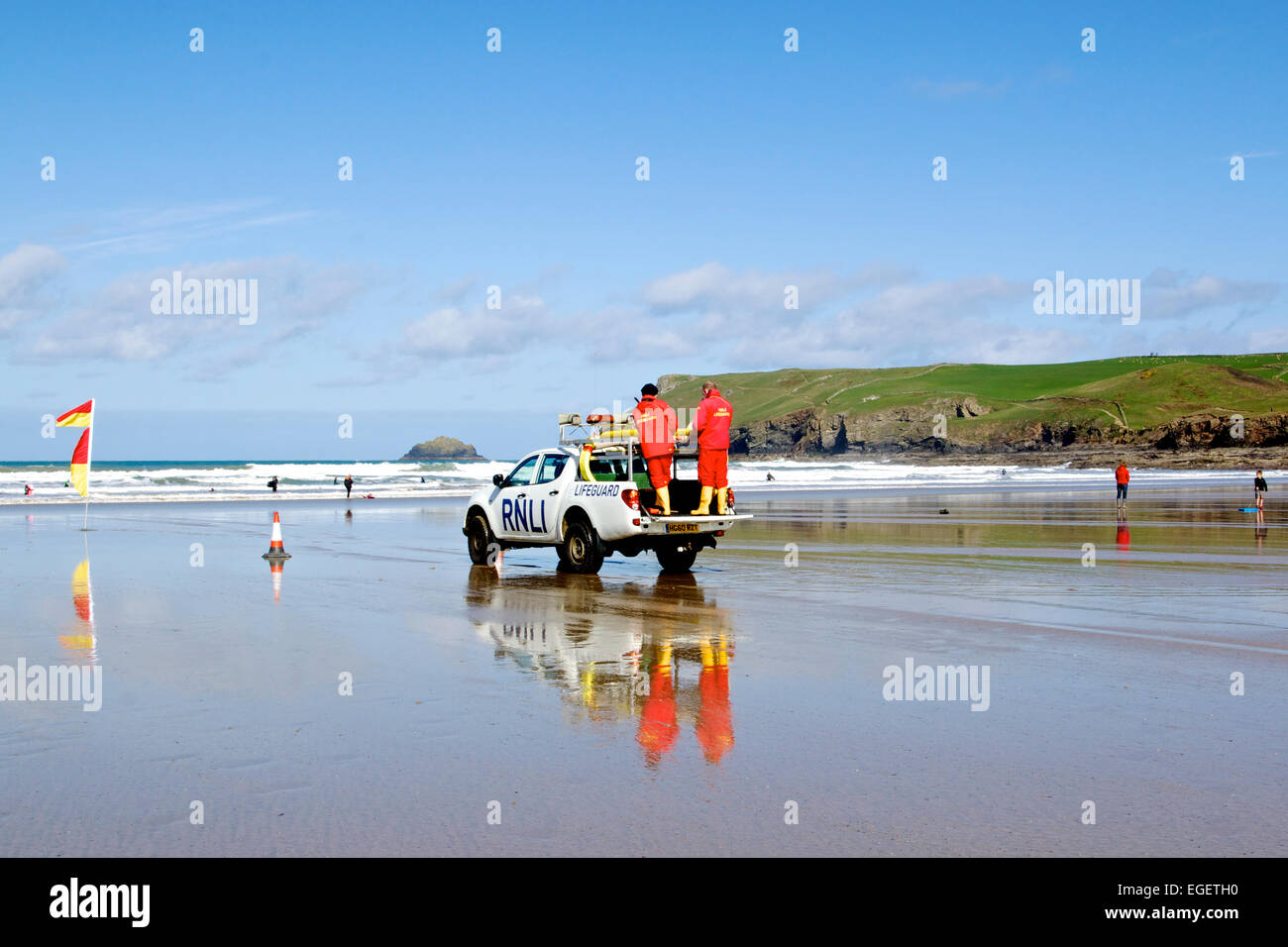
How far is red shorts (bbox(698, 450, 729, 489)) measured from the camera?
1723 centimetres

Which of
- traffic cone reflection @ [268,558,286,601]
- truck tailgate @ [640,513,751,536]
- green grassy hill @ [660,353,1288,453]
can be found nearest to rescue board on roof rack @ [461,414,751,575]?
truck tailgate @ [640,513,751,536]

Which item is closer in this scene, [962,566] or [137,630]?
[137,630]

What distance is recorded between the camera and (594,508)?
17.8m

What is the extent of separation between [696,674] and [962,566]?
9877mm

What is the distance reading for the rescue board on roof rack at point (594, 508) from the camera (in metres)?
17.4

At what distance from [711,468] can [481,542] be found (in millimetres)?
4530

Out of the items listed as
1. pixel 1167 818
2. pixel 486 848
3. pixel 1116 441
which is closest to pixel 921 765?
pixel 1167 818

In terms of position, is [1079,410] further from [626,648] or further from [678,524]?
[626,648]

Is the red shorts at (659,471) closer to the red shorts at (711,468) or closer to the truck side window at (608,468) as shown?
the red shorts at (711,468)

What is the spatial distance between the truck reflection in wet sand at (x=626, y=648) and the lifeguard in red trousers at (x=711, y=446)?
4.77 ft

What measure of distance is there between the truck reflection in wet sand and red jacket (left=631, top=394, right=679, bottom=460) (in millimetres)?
1979

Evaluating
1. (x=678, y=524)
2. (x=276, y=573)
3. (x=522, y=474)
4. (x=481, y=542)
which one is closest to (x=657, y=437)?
(x=678, y=524)
